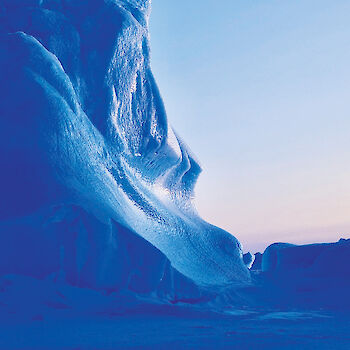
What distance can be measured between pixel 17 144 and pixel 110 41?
377cm

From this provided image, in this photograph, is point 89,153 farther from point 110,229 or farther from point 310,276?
point 310,276

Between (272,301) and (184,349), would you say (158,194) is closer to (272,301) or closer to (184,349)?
(272,301)

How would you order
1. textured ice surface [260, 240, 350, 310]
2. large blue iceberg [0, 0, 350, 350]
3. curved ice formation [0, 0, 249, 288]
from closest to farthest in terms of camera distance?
large blue iceberg [0, 0, 350, 350] < curved ice formation [0, 0, 249, 288] < textured ice surface [260, 240, 350, 310]

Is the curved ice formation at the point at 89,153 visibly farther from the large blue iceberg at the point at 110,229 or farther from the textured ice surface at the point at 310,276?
the textured ice surface at the point at 310,276

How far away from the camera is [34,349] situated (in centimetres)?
401

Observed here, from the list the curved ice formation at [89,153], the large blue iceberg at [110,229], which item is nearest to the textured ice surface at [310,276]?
the large blue iceberg at [110,229]

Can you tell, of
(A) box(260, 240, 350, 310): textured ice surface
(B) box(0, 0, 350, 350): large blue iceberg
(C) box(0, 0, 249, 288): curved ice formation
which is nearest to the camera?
(B) box(0, 0, 350, 350): large blue iceberg

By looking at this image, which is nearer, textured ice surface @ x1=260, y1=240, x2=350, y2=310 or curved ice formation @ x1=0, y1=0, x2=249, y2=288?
curved ice formation @ x1=0, y1=0, x2=249, y2=288

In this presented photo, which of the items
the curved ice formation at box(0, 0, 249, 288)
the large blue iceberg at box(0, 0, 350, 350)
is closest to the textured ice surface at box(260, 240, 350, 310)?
the large blue iceberg at box(0, 0, 350, 350)

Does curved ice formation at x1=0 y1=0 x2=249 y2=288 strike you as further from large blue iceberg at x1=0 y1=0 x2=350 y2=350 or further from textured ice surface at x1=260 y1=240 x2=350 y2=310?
textured ice surface at x1=260 y1=240 x2=350 y2=310

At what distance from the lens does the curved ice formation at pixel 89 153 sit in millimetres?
7129

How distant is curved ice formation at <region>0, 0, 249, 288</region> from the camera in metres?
7.13

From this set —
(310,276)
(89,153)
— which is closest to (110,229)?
(89,153)

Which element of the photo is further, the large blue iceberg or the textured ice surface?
the textured ice surface
